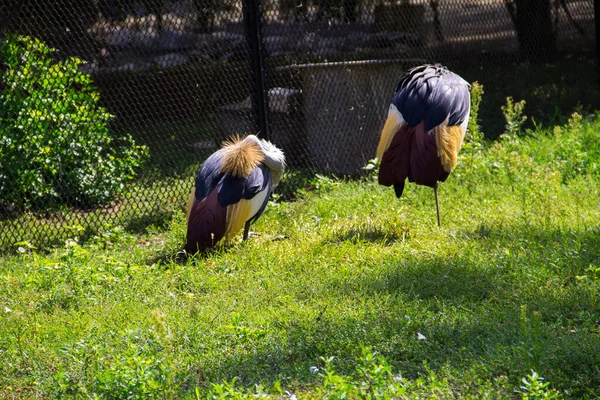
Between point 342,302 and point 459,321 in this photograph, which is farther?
point 342,302

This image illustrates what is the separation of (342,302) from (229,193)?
1441 mm

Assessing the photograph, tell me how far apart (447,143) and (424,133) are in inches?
7.5

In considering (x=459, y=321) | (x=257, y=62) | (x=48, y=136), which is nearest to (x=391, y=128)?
(x=257, y=62)

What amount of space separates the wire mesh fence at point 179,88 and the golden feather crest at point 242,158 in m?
1.26

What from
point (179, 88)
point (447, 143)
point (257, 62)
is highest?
point (257, 62)

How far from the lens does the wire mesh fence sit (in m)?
6.54

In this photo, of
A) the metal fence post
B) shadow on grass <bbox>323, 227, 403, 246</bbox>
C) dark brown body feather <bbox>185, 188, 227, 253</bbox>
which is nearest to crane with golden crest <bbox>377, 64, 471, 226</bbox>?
shadow on grass <bbox>323, 227, 403, 246</bbox>

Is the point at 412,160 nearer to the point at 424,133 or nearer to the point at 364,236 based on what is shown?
the point at 424,133

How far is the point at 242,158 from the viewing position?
5.78 m

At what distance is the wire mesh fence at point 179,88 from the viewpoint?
21.4 feet

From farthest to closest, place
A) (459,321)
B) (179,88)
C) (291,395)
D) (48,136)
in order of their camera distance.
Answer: (179,88)
(48,136)
(459,321)
(291,395)

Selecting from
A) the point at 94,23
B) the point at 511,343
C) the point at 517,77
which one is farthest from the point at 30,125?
the point at 517,77

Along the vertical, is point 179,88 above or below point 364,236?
above

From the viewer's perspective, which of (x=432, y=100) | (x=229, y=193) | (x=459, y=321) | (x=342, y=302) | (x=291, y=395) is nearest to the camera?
(x=291, y=395)
